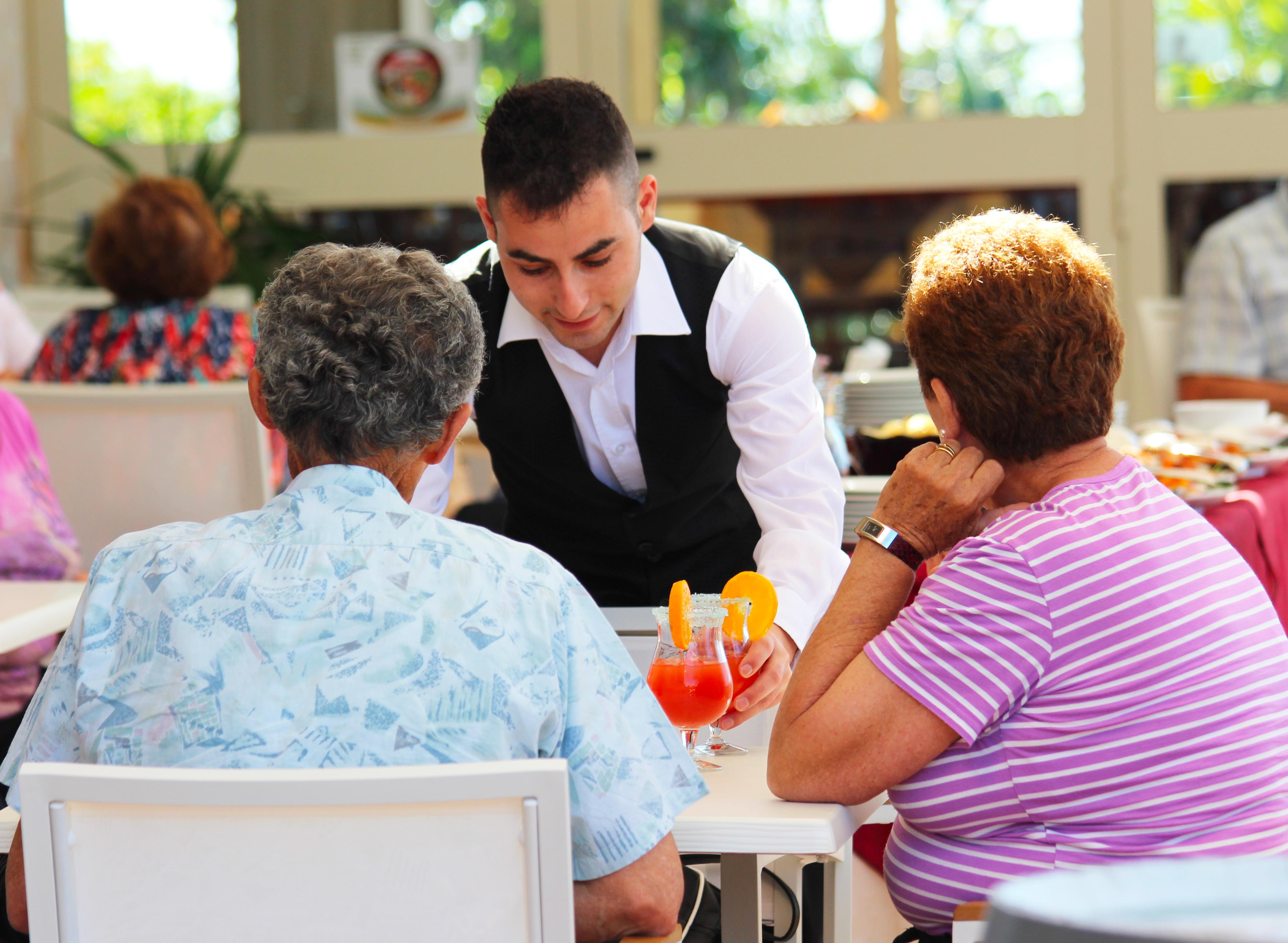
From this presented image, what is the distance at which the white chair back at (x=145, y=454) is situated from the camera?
106 inches

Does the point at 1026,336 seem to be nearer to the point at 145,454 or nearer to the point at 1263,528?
the point at 1263,528

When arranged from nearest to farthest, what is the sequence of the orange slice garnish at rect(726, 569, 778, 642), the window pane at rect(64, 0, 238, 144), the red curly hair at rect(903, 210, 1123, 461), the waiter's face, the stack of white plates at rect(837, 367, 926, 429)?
the red curly hair at rect(903, 210, 1123, 461), the orange slice garnish at rect(726, 569, 778, 642), the waiter's face, the stack of white plates at rect(837, 367, 926, 429), the window pane at rect(64, 0, 238, 144)

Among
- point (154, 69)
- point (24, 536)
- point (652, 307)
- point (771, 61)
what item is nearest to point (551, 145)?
point (652, 307)

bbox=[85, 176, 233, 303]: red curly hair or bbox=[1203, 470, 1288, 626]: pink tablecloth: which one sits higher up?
bbox=[85, 176, 233, 303]: red curly hair

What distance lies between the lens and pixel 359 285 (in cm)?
112

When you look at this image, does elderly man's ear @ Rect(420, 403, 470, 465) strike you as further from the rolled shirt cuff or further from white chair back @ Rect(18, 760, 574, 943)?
the rolled shirt cuff

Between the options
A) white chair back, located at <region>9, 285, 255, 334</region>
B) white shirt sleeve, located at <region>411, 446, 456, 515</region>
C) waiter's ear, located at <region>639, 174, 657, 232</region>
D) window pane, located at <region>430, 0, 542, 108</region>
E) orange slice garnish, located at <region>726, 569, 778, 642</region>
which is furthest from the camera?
window pane, located at <region>430, 0, 542, 108</region>

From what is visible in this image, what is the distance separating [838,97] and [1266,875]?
16.4ft

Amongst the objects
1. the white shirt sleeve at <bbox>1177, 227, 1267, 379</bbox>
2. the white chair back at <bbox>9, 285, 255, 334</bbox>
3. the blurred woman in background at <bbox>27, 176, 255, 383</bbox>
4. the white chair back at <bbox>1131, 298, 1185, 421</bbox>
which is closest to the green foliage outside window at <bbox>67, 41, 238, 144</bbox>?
the white chair back at <bbox>9, 285, 255, 334</bbox>

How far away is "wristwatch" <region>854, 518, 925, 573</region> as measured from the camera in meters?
1.30

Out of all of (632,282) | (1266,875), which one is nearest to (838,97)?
(632,282)

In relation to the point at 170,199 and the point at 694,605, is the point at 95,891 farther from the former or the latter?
the point at 170,199

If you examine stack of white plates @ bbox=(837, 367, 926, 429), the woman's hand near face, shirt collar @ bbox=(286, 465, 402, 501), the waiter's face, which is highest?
the waiter's face

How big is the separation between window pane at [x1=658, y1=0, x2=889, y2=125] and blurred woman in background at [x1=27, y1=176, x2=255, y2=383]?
2510mm
